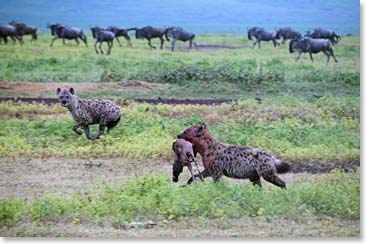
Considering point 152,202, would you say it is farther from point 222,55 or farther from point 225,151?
point 222,55

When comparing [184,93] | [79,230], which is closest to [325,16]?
[184,93]

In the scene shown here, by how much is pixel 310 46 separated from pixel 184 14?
0.79 metres

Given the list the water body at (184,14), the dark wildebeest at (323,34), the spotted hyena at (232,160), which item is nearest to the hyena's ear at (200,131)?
the spotted hyena at (232,160)

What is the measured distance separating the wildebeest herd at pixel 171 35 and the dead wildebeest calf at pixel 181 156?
65cm

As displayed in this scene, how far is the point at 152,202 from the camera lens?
5789mm

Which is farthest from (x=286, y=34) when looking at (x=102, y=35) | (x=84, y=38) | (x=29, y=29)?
(x=29, y=29)

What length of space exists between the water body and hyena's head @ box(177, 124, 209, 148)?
2.04 ft

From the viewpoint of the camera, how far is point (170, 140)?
6.05m

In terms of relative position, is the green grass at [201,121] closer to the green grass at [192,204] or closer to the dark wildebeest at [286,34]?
the green grass at [192,204]

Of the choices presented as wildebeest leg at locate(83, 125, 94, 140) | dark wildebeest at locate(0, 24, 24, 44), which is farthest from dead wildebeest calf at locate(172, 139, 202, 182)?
dark wildebeest at locate(0, 24, 24, 44)

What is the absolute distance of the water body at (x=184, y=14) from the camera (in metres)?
6.11

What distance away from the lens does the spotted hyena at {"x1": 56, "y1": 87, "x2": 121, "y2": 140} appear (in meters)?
6.12

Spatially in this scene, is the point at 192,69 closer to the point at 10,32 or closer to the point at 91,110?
the point at 91,110

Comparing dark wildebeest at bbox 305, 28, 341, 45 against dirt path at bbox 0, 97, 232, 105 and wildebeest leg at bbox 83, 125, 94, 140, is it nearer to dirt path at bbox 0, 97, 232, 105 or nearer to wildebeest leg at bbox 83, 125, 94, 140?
dirt path at bbox 0, 97, 232, 105
